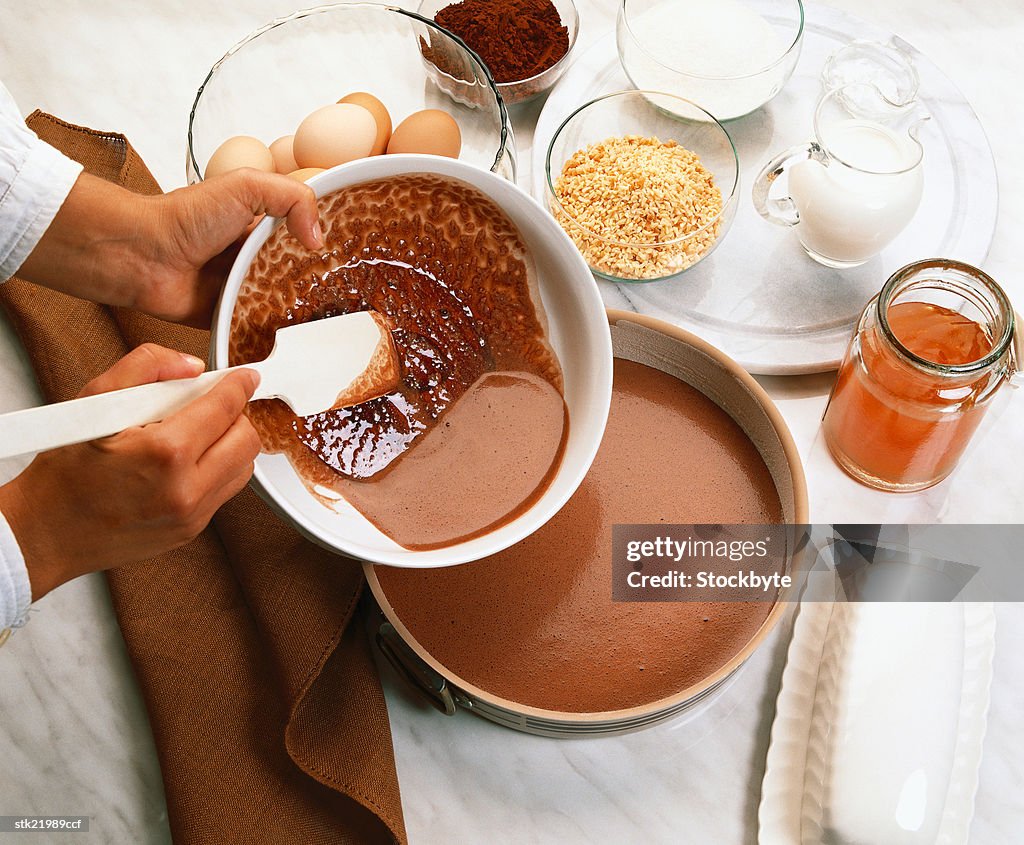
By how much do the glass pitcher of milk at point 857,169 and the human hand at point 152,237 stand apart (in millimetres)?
536

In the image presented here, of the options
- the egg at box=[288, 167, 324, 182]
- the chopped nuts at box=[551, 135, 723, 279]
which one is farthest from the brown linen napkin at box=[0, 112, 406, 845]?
the chopped nuts at box=[551, 135, 723, 279]

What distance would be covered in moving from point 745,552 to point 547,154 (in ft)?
1.60

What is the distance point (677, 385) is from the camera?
1.02m

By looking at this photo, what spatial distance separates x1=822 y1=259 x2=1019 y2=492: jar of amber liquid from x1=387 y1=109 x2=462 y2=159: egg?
0.48 m

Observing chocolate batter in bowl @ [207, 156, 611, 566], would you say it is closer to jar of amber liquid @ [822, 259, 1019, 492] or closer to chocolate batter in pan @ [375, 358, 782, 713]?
chocolate batter in pan @ [375, 358, 782, 713]

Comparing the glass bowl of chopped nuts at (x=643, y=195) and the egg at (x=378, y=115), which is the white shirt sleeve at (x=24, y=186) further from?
the glass bowl of chopped nuts at (x=643, y=195)

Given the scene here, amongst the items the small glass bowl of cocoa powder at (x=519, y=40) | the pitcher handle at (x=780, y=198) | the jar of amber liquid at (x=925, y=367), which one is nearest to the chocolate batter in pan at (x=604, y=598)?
the jar of amber liquid at (x=925, y=367)

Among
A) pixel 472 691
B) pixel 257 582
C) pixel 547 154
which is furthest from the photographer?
pixel 547 154

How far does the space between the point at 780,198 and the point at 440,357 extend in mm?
437

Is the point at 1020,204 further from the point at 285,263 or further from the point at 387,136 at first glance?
the point at 285,263

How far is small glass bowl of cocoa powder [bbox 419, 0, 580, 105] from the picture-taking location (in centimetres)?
121

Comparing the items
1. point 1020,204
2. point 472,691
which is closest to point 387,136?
point 472,691

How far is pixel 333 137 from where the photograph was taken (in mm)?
1063

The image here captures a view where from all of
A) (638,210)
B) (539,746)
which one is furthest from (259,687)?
(638,210)
